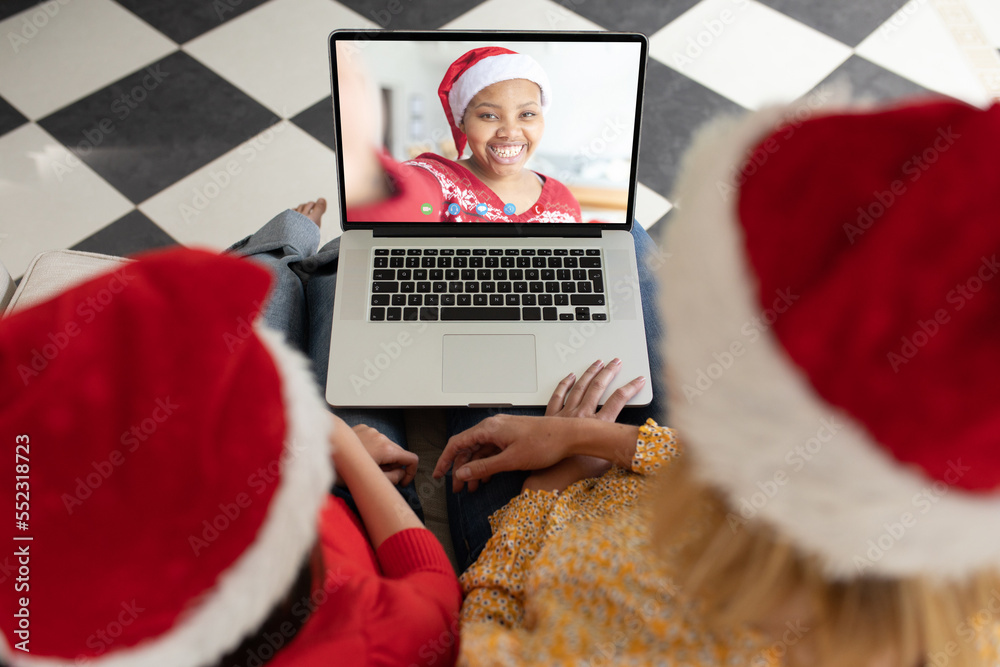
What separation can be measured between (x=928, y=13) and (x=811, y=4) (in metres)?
0.31

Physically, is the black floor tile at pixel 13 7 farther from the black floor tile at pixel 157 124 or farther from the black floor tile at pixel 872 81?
the black floor tile at pixel 872 81

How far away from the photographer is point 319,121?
5.22 ft

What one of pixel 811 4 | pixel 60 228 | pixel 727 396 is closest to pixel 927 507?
pixel 727 396

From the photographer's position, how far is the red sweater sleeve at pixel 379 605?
548 mm

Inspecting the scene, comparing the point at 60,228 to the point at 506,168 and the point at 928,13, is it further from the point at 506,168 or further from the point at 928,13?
the point at 928,13

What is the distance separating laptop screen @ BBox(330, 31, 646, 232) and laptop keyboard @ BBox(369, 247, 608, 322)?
0.05m

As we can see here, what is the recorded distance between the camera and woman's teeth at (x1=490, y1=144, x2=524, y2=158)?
928 millimetres

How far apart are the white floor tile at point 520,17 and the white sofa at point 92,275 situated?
3.77 feet

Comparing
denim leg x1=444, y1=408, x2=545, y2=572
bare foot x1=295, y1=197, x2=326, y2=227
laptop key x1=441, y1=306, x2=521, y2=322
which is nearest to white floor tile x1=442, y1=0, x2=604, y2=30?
bare foot x1=295, y1=197, x2=326, y2=227

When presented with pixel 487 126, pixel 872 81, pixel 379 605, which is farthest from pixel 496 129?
pixel 872 81

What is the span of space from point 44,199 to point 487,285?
1.12 m

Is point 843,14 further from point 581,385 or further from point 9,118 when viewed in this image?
point 9,118

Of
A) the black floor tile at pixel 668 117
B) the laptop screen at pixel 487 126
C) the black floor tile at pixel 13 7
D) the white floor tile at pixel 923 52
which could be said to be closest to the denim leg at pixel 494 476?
the laptop screen at pixel 487 126

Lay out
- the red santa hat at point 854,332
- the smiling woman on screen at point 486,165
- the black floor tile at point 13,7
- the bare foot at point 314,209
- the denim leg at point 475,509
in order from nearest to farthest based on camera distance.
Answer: the red santa hat at point 854,332 → the denim leg at point 475,509 → the smiling woman on screen at point 486,165 → the bare foot at point 314,209 → the black floor tile at point 13,7
